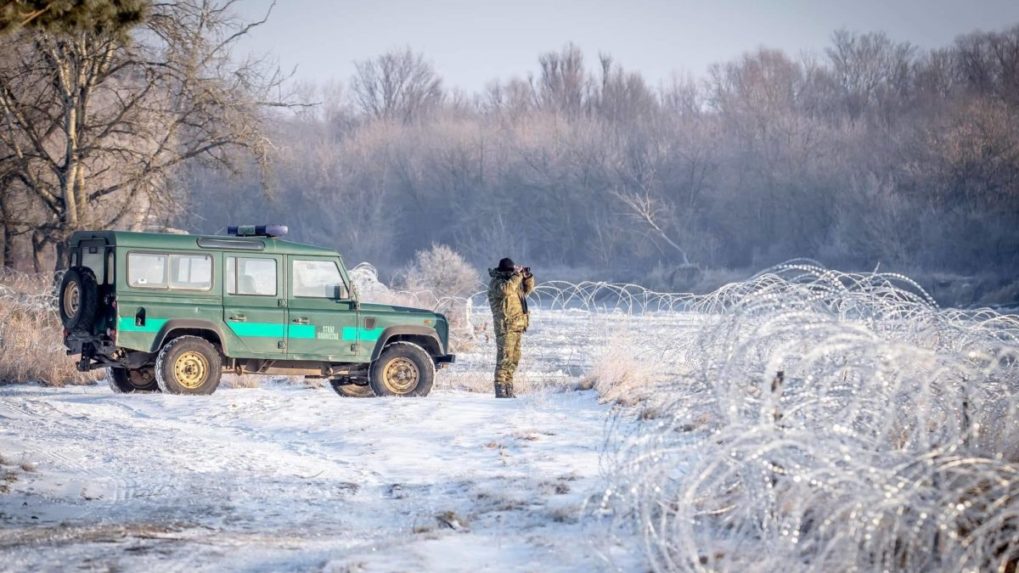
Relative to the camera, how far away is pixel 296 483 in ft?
30.9

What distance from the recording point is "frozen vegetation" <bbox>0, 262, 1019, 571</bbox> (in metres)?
5.45

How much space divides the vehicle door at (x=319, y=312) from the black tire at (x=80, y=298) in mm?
2136

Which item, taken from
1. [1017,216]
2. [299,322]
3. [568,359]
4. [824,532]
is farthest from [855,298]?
[1017,216]

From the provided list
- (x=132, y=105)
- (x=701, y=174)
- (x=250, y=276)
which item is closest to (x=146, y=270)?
(x=250, y=276)

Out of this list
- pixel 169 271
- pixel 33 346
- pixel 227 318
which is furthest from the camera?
pixel 33 346

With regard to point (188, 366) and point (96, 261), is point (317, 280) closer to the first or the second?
point (188, 366)

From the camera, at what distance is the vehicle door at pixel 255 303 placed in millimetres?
14031

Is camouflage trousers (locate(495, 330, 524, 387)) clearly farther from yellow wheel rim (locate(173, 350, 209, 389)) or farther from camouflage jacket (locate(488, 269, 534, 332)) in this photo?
yellow wheel rim (locate(173, 350, 209, 389))

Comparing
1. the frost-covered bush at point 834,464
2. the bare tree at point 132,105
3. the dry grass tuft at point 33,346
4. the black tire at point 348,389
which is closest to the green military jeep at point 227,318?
the black tire at point 348,389

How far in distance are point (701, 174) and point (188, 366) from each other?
171ft

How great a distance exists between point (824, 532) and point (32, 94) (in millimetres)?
24969

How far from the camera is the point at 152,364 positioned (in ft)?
46.5

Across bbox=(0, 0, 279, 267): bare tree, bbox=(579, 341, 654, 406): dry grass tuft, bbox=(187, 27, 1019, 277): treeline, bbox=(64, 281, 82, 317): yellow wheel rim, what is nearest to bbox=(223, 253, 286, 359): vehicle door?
bbox=(64, 281, 82, 317): yellow wheel rim

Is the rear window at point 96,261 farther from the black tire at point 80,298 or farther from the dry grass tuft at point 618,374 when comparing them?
the dry grass tuft at point 618,374
